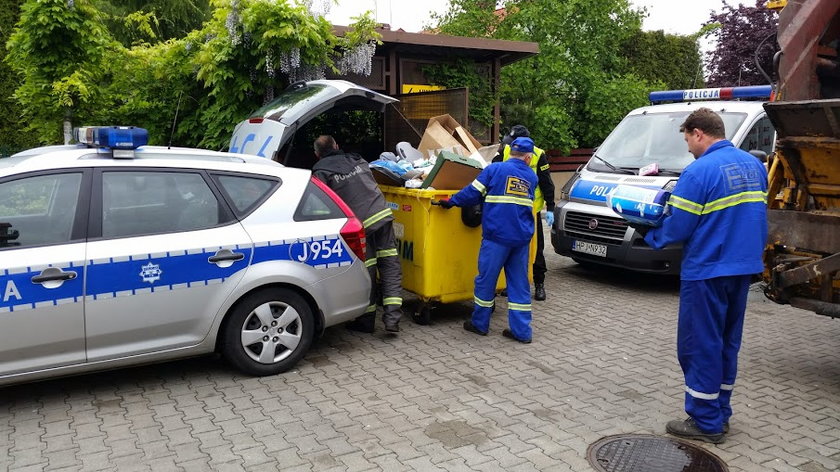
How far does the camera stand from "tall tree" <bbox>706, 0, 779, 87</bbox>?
53.5ft

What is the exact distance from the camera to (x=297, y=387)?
500 centimetres

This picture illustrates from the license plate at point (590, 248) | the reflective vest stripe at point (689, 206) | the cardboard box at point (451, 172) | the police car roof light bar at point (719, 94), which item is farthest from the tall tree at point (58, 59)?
the police car roof light bar at point (719, 94)

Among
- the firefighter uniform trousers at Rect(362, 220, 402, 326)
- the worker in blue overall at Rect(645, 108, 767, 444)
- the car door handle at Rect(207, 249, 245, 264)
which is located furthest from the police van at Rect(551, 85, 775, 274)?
the car door handle at Rect(207, 249, 245, 264)

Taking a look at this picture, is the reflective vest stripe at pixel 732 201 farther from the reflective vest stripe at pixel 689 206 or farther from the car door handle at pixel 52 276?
the car door handle at pixel 52 276

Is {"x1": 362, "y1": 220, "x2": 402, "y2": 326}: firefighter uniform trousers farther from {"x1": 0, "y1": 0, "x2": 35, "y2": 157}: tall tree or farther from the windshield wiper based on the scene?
{"x1": 0, "y1": 0, "x2": 35, "y2": 157}: tall tree

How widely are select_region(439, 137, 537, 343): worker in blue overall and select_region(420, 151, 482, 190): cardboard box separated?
0.30 m

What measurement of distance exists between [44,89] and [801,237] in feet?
23.7

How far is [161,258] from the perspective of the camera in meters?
4.62

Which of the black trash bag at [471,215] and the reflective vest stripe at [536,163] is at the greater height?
the reflective vest stripe at [536,163]

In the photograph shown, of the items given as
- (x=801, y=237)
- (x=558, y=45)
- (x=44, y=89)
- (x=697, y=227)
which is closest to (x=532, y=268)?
(x=801, y=237)

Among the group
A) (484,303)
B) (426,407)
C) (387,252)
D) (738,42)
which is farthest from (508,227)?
(738,42)

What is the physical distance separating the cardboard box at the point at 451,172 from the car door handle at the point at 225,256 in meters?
2.13

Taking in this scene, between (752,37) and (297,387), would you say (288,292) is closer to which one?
(297,387)

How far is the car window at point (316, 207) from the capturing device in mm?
5266
